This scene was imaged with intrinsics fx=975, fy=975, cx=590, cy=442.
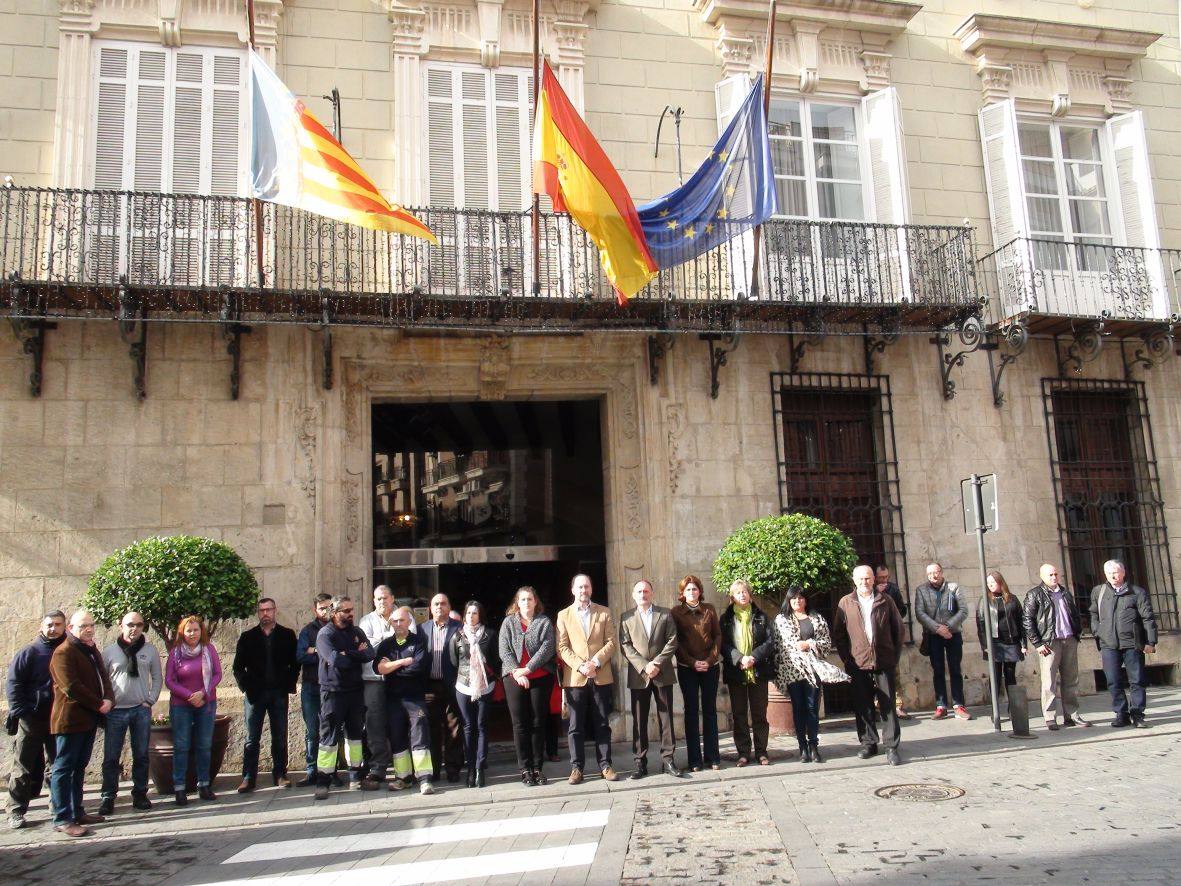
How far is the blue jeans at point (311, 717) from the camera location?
876 centimetres

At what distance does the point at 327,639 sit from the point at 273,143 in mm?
4984

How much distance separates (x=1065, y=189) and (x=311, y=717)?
11.9 meters

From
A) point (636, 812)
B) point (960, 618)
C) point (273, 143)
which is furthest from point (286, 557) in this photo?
point (960, 618)

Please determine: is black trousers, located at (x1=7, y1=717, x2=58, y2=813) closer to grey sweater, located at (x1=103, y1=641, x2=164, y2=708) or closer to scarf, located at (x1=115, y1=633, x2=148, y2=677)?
grey sweater, located at (x1=103, y1=641, x2=164, y2=708)

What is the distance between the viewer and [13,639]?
9.74m

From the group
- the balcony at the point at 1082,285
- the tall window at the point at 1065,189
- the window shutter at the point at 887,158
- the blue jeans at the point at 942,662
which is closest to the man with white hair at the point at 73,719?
the blue jeans at the point at 942,662

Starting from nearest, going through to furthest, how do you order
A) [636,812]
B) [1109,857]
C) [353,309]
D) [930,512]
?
1. [1109,857]
2. [636,812]
3. [353,309]
4. [930,512]

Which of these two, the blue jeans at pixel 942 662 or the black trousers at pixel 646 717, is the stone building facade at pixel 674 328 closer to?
the blue jeans at pixel 942 662

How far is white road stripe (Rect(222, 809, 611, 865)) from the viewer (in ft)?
21.4

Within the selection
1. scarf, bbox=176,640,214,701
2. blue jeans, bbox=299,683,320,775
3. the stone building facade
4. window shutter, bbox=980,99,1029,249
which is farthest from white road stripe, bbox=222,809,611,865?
window shutter, bbox=980,99,1029,249

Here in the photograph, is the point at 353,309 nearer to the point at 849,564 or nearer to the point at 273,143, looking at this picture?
the point at 273,143

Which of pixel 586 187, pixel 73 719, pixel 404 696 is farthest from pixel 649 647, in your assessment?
pixel 586 187

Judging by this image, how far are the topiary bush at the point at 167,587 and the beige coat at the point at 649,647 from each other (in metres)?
3.58

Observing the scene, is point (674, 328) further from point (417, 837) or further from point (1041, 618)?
point (417, 837)
